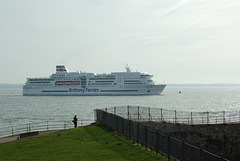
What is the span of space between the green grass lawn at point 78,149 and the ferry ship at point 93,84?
339 ft

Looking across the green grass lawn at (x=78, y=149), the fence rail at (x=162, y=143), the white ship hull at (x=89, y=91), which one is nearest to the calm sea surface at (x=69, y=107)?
the green grass lawn at (x=78, y=149)

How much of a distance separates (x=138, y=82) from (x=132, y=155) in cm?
10980

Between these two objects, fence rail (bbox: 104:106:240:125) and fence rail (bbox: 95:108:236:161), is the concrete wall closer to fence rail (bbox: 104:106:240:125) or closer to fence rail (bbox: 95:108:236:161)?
fence rail (bbox: 104:106:240:125)

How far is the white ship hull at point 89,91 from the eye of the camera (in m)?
122

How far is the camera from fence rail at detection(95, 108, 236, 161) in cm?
1044

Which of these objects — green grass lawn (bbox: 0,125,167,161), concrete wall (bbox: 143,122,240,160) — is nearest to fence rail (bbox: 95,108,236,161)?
green grass lawn (bbox: 0,125,167,161)

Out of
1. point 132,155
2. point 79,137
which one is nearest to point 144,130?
point 132,155

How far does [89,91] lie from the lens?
413ft

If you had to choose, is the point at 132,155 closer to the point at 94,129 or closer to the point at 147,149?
the point at 147,149

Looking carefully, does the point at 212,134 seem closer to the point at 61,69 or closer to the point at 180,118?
the point at 180,118

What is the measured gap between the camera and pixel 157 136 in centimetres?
1325

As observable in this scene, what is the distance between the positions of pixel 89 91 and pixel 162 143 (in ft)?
372

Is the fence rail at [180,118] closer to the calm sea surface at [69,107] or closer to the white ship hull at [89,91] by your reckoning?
the calm sea surface at [69,107]

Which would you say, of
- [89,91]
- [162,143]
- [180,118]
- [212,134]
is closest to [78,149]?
[162,143]
